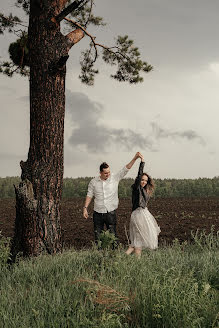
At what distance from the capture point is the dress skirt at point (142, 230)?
25.6ft

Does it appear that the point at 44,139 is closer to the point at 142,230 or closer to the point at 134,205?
the point at 134,205

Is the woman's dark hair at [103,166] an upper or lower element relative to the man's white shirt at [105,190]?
upper

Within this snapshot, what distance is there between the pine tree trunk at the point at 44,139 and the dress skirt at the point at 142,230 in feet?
4.94

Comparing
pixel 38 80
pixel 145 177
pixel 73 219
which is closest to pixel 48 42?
pixel 38 80

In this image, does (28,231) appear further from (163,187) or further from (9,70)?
(163,187)

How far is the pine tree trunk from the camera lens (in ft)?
25.1

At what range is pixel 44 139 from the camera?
7984mm

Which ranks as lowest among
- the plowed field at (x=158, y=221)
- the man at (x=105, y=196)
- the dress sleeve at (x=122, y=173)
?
the plowed field at (x=158, y=221)

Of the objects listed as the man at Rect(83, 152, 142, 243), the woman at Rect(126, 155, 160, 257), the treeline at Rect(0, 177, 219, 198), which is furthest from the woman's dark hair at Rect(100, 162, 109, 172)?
the treeline at Rect(0, 177, 219, 198)

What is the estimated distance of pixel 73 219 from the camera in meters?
15.5

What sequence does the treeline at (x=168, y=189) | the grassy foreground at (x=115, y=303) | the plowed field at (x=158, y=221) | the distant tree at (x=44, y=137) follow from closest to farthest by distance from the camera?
1. the grassy foreground at (x=115, y=303)
2. the distant tree at (x=44, y=137)
3. the plowed field at (x=158, y=221)
4. the treeline at (x=168, y=189)

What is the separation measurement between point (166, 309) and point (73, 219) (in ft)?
39.5

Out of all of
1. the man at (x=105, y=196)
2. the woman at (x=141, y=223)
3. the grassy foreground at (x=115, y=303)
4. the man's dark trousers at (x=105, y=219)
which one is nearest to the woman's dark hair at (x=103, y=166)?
the man at (x=105, y=196)

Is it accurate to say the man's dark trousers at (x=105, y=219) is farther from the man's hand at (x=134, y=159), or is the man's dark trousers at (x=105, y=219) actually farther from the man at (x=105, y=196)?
the man's hand at (x=134, y=159)
